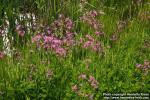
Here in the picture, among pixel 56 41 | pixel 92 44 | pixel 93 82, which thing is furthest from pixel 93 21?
pixel 93 82

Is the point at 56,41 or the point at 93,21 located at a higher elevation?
the point at 93,21

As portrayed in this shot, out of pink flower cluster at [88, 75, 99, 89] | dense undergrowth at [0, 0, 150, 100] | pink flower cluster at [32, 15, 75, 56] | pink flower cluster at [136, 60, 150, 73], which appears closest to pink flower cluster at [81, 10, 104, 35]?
dense undergrowth at [0, 0, 150, 100]

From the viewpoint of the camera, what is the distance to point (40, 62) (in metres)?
4.75

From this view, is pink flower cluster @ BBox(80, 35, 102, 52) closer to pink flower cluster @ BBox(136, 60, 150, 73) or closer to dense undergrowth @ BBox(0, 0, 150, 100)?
dense undergrowth @ BBox(0, 0, 150, 100)

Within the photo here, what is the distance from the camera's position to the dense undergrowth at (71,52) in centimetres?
450

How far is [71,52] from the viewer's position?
4977mm

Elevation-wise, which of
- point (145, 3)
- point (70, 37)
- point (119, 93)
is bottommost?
point (119, 93)

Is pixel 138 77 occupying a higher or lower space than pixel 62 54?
lower

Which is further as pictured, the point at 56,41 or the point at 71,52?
the point at 71,52

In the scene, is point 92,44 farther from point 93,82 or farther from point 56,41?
point 93,82

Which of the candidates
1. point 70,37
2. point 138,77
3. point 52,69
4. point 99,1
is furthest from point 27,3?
point 138,77

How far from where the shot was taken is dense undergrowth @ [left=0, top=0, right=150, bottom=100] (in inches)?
177

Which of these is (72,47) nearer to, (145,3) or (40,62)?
(40,62)

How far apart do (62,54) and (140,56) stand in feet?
4.11
